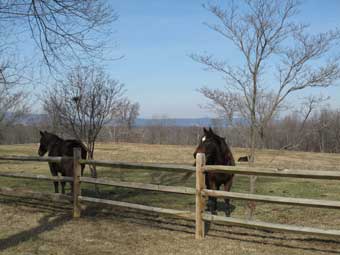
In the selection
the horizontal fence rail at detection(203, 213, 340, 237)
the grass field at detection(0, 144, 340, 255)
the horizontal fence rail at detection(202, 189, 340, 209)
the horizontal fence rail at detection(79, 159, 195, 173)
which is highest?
the horizontal fence rail at detection(79, 159, 195, 173)

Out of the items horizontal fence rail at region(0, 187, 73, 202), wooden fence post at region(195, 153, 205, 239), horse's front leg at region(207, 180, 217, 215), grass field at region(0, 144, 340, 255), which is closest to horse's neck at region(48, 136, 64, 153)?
grass field at region(0, 144, 340, 255)

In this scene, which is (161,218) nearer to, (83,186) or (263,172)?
(263,172)

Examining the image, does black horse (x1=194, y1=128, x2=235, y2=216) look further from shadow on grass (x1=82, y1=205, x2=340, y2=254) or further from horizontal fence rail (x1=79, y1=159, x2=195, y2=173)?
horizontal fence rail (x1=79, y1=159, x2=195, y2=173)

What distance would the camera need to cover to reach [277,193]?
11531 millimetres

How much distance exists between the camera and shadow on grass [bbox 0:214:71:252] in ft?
19.9

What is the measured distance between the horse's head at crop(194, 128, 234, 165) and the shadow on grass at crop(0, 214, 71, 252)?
2.92 m

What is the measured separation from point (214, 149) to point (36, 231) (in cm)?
360

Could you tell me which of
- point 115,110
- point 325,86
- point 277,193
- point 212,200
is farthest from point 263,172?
point 277,193

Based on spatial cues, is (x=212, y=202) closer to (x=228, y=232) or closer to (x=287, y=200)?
(x=228, y=232)

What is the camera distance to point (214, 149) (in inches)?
309

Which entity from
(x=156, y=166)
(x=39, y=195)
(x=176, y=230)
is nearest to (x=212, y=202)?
(x=176, y=230)

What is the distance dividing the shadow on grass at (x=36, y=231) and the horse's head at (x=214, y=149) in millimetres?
2917

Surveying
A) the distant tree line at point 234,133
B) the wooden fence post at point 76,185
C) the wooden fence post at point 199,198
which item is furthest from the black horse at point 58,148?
the wooden fence post at point 199,198

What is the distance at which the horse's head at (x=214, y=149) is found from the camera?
25.5 feet
